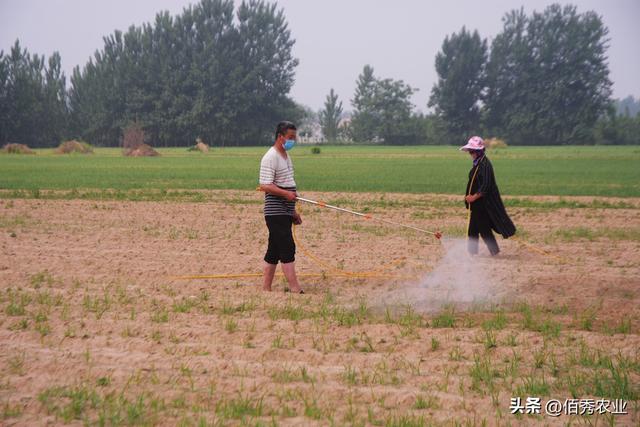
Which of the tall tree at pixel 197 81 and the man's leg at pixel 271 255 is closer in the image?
the man's leg at pixel 271 255

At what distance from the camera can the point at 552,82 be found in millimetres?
78875

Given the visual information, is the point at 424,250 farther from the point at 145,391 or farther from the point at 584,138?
the point at 584,138

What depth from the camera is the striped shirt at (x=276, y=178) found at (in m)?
7.38

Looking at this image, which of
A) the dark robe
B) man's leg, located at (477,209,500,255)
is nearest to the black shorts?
the dark robe

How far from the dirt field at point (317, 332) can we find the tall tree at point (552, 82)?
227 feet

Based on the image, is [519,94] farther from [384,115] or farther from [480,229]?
[480,229]

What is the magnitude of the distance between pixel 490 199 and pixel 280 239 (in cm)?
375

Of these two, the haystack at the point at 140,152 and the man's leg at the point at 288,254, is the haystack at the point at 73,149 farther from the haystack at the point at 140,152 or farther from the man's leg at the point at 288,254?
the man's leg at the point at 288,254

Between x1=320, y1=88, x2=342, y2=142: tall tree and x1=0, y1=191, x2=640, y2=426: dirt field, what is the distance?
9130cm

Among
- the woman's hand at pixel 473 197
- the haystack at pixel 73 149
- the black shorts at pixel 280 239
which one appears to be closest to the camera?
the black shorts at pixel 280 239

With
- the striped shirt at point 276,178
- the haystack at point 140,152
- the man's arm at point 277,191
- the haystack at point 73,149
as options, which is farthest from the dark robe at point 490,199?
the haystack at point 73,149

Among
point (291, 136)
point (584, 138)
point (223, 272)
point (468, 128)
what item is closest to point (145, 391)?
point (291, 136)

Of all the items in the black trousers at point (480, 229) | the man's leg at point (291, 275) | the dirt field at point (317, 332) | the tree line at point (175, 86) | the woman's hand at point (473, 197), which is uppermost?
the tree line at point (175, 86)

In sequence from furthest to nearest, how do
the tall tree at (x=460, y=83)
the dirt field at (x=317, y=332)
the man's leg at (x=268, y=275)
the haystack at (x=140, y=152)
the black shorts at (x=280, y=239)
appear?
the tall tree at (x=460, y=83) < the haystack at (x=140, y=152) < the man's leg at (x=268, y=275) < the black shorts at (x=280, y=239) < the dirt field at (x=317, y=332)
